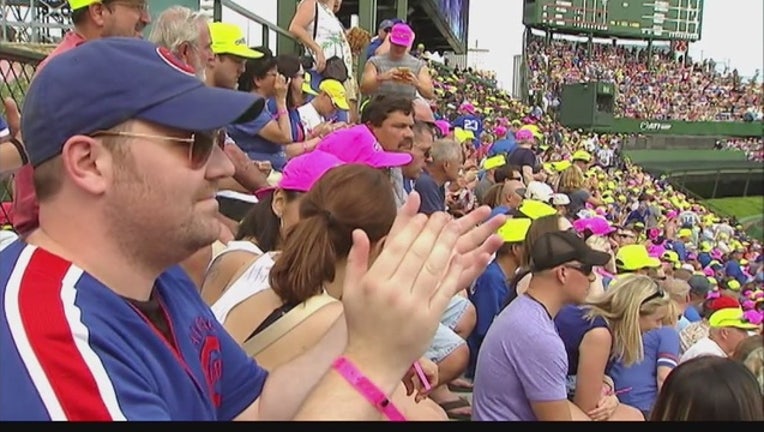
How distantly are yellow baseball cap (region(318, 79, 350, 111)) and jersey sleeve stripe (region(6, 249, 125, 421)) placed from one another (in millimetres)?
4785

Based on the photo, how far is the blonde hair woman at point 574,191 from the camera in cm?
836

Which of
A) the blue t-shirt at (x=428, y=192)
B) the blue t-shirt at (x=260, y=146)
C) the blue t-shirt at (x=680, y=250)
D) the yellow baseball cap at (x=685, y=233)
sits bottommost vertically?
the yellow baseball cap at (x=685, y=233)

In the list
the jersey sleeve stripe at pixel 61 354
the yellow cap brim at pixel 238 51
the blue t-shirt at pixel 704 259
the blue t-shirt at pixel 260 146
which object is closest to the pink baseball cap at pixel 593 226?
the blue t-shirt at pixel 260 146

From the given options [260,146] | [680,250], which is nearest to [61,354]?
[260,146]

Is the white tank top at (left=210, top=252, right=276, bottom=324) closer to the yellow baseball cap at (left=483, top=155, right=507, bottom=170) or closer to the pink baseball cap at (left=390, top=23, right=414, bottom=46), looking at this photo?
the pink baseball cap at (left=390, top=23, right=414, bottom=46)

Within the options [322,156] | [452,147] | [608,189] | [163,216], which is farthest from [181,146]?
[608,189]

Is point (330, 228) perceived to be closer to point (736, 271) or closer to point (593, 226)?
point (593, 226)

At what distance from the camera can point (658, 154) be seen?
3088 cm

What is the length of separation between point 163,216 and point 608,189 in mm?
13170

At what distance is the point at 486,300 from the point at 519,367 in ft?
4.35

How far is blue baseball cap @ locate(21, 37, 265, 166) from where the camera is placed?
1296mm

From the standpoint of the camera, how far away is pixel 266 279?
2328 millimetres

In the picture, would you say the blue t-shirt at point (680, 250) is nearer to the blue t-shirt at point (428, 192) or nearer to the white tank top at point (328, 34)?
the white tank top at point (328, 34)
